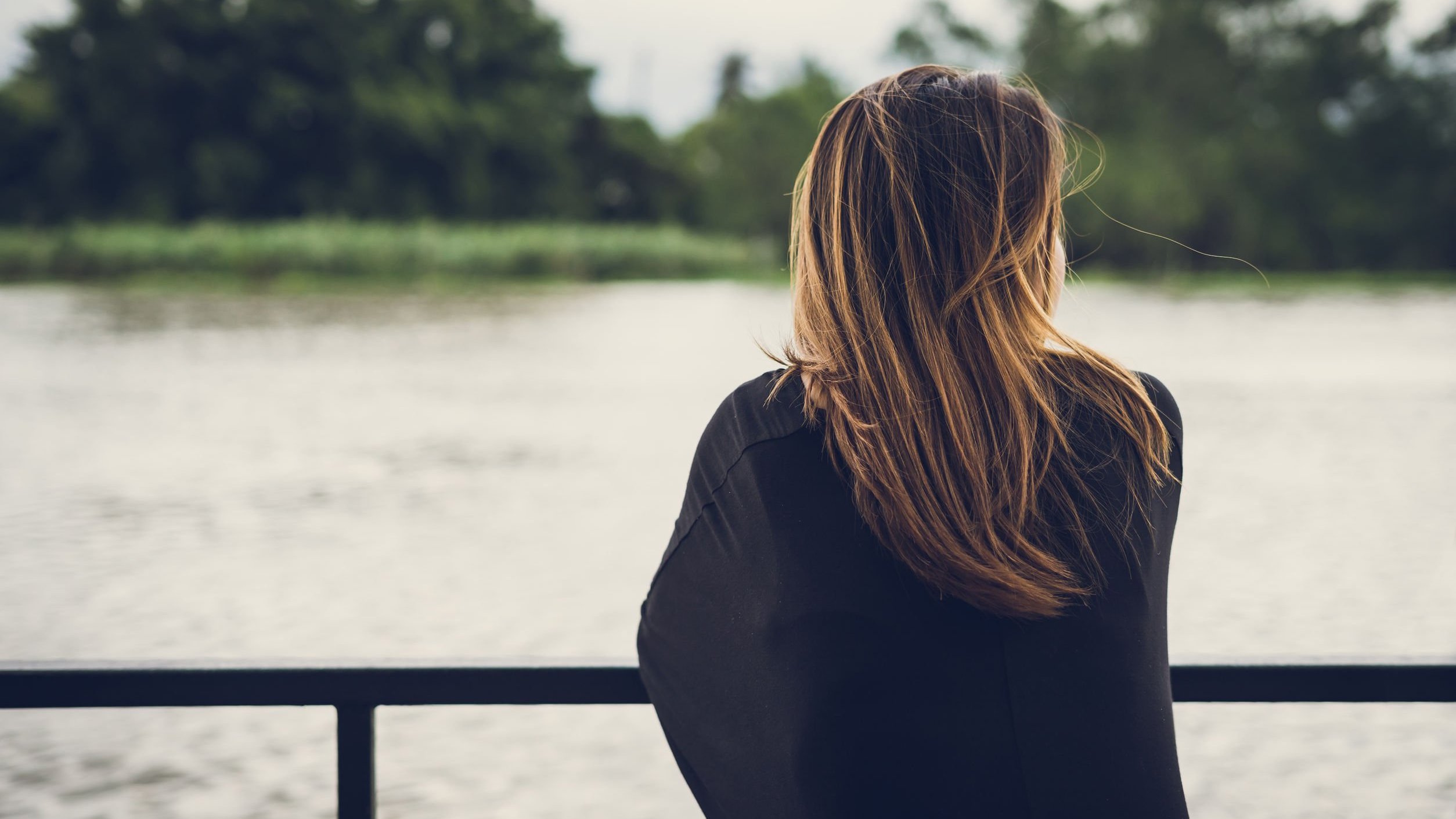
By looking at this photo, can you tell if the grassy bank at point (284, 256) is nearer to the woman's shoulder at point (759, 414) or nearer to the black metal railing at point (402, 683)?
the black metal railing at point (402, 683)

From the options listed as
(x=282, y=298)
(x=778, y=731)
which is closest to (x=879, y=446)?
(x=778, y=731)

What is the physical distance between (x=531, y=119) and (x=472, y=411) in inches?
1551

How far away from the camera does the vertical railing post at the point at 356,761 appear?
1366 millimetres

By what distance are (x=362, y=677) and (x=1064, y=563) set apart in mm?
728

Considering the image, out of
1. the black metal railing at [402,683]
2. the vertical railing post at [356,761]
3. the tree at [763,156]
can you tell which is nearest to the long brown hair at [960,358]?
the black metal railing at [402,683]

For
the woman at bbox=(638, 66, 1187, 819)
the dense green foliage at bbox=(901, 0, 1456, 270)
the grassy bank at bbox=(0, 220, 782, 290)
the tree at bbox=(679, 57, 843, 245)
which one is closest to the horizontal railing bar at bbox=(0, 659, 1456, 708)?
the woman at bbox=(638, 66, 1187, 819)

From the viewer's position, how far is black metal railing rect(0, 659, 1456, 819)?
132 centimetres

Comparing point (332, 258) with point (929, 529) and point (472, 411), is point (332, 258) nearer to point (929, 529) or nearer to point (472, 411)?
point (472, 411)

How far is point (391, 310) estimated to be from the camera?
20.1m

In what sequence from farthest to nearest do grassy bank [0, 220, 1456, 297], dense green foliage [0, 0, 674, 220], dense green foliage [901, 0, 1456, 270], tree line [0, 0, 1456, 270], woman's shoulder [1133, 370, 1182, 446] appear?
dense green foliage [901, 0, 1456, 270] → tree line [0, 0, 1456, 270] → dense green foliage [0, 0, 674, 220] → grassy bank [0, 220, 1456, 297] → woman's shoulder [1133, 370, 1182, 446]

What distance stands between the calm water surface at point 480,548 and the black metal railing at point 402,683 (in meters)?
0.14

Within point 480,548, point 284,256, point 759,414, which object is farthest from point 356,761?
point 284,256

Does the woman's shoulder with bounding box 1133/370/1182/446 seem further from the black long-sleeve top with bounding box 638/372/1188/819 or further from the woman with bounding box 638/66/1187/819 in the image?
the black long-sleeve top with bounding box 638/372/1188/819

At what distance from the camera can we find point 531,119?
47594 millimetres
